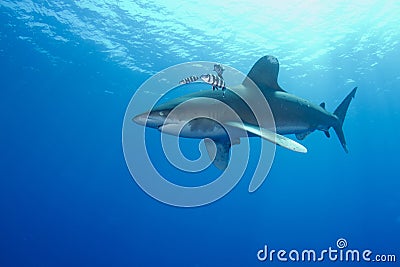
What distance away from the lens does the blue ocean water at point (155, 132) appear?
20225mm

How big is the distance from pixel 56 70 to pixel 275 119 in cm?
2888

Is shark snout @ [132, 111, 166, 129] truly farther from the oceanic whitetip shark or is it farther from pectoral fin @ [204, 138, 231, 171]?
pectoral fin @ [204, 138, 231, 171]

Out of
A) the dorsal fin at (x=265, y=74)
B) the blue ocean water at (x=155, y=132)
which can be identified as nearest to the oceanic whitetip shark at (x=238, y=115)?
the dorsal fin at (x=265, y=74)

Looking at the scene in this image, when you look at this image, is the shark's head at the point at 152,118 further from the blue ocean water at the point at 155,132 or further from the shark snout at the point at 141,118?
the blue ocean water at the point at 155,132

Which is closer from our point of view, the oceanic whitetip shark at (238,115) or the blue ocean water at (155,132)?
the oceanic whitetip shark at (238,115)

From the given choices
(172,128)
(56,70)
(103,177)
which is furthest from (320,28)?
(103,177)

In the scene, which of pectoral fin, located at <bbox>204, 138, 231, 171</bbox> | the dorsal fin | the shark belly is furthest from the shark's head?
the dorsal fin

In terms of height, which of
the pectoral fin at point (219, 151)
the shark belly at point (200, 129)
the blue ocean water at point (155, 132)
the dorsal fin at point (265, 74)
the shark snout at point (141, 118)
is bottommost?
the shark snout at point (141, 118)

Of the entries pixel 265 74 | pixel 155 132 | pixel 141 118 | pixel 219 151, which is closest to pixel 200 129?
pixel 141 118

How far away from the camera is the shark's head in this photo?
5.18 meters

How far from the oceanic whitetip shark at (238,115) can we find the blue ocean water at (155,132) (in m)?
12.1

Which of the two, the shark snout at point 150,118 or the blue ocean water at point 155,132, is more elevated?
the blue ocean water at point 155,132

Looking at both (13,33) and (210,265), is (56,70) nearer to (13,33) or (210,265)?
(13,33)

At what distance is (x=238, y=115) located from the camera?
584 cm
